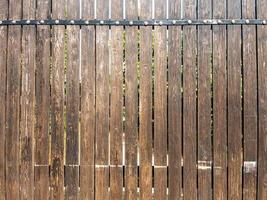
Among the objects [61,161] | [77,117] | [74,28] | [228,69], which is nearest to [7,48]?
[74,28]

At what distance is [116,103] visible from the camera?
3.26 metres

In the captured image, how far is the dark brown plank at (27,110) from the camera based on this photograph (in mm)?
3285

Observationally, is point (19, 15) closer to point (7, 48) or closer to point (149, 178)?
point (7, 48)

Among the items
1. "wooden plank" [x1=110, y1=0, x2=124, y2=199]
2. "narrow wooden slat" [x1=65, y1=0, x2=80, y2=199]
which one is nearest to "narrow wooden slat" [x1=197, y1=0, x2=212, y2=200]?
"wooden plank" [x1=110, y1=0, x2=124, y2=199]

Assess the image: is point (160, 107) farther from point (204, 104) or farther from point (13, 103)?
point (13, 103)

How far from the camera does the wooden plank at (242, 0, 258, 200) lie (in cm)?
323

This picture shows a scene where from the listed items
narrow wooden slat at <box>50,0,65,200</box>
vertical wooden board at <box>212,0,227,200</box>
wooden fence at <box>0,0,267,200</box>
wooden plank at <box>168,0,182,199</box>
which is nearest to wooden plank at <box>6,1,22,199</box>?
wooden fence at <box>0,0,267,200</box>

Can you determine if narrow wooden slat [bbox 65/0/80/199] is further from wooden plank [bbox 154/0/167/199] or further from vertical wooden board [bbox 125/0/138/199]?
wooden plank [bbox 154/0/167/199]

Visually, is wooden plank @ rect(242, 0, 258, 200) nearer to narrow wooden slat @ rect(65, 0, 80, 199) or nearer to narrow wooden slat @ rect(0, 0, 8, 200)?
narrow wooden slat @ rect(65, 0, 80, 199)

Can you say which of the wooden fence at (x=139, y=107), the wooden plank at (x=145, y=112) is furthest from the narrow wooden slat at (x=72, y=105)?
the wooden plank at (x=145, y=112)

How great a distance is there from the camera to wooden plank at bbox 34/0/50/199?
328cm

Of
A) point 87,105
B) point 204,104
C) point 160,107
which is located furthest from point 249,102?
point 87,105

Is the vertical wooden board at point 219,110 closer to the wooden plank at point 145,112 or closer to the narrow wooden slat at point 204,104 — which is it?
the narrow wooden slat at point 204,104

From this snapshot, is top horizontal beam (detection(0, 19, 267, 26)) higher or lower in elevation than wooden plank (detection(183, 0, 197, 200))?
higher
